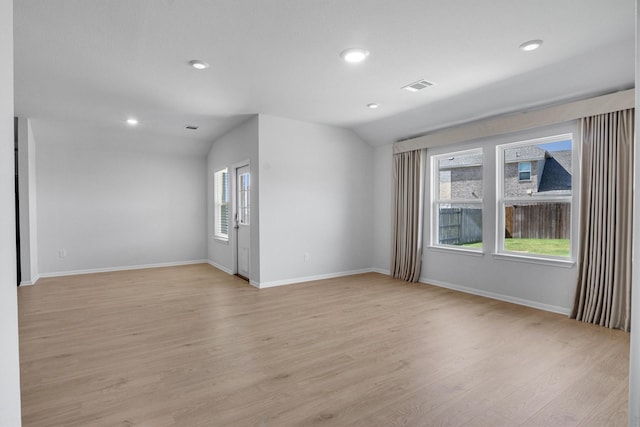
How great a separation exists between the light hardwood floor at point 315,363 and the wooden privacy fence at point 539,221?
3.15 feet

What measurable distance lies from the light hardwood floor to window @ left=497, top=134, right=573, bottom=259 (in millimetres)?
862

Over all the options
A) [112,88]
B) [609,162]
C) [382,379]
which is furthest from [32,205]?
[609,162]

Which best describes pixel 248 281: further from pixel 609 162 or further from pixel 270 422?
pixel 609 162

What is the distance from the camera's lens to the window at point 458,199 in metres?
4.75

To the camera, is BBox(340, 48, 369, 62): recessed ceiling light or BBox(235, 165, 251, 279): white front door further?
BBox(235, 165, 251, 279): white front door

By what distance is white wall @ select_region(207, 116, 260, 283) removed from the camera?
16.5 ft

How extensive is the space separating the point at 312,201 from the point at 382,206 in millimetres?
1420

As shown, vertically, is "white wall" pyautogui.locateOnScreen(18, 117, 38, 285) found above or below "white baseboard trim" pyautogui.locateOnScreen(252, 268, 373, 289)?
above

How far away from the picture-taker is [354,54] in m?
2.98

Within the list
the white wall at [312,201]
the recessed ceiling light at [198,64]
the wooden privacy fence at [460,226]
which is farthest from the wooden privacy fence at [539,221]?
the recessed ceiling light at [198,64]

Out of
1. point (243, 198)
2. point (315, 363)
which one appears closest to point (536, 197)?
point (315, 363)

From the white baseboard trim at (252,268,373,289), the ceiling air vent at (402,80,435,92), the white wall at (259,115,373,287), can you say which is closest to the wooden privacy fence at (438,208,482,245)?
the white wall at (259,115,373,287)

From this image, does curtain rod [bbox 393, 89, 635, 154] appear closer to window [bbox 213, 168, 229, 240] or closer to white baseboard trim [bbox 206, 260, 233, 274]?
window [bbox 213, 168, 229, 240]

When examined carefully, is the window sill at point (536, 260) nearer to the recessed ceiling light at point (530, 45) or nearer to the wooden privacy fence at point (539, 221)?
the wooden privacy fence at point (539, 221)
